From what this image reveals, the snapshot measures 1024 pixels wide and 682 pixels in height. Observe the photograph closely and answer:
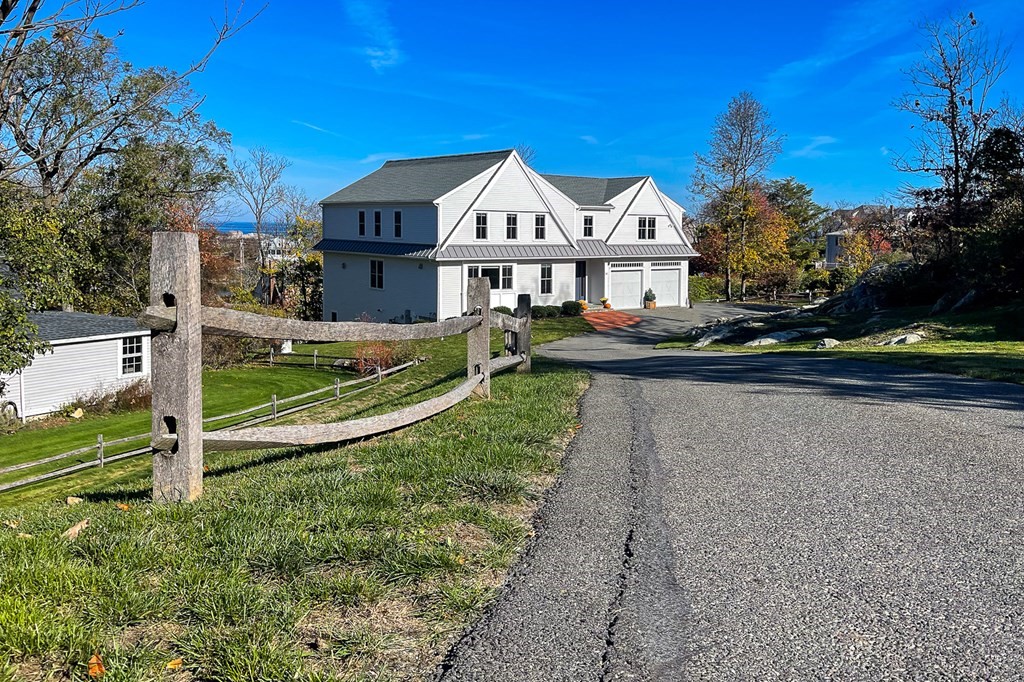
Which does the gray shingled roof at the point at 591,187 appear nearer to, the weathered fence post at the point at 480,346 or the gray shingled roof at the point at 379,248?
the gray shingled roof at the point at 379,248

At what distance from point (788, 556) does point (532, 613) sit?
169 cm

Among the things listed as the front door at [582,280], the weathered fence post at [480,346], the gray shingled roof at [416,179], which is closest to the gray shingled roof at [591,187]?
the front door at [582,280]

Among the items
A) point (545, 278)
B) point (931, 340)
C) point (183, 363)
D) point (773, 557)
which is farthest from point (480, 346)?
point (545, 278)

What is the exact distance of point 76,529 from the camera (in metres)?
4.93

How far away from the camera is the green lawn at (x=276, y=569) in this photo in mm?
3498

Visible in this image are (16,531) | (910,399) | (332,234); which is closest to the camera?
(16,531)

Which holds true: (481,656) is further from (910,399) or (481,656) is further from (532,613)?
(910,399)

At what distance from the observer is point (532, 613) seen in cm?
412

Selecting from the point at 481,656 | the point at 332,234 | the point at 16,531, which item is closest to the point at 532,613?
the point at 481,656

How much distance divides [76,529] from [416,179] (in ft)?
133

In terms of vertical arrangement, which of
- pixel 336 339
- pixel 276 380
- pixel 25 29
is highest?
pixel 25 29

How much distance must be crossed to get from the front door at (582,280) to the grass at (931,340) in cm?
1487

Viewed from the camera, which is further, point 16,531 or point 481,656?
point 16,531

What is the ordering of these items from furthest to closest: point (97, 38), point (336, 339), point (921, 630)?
point (97, 38) → point (336, 339) → point (921, 630)
